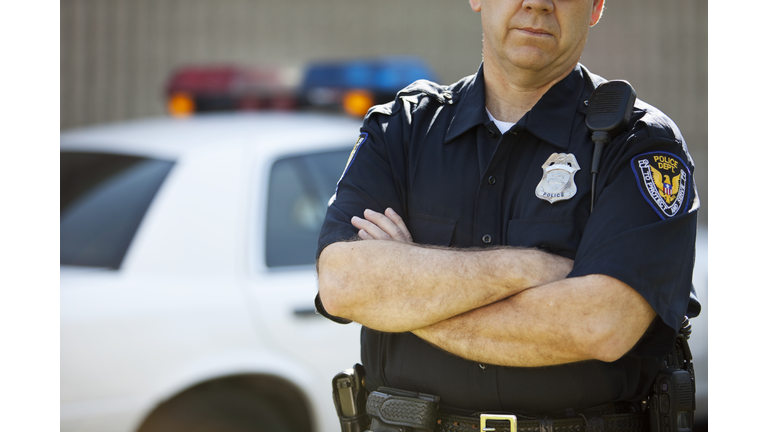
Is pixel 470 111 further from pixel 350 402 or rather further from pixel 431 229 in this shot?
pixel 350 402

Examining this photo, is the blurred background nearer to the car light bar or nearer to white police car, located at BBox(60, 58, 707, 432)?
the car light bar

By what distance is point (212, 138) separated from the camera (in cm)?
286

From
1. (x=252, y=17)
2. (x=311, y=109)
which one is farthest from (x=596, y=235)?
(x=252, y=17)

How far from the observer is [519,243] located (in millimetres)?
1656

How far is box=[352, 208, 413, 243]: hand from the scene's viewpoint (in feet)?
5.61

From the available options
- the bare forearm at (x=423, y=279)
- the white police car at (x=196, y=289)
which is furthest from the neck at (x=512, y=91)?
the white police car at (x=196, y=289)

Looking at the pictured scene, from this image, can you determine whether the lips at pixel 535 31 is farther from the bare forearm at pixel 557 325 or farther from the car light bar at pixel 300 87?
the car light bar at pixel 300 87

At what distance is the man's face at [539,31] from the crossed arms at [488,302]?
51 centimetres

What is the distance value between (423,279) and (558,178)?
41cm

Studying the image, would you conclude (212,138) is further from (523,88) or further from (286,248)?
(523,88)

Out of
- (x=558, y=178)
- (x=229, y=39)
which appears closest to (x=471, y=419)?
(x=558, y=178)

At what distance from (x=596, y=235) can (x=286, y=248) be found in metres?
1.45

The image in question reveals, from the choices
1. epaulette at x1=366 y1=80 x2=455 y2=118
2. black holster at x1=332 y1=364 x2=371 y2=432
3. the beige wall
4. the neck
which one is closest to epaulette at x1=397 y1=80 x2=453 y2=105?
epaulette at x1=366 y1=80 x2=455 y2=118

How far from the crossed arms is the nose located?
62cm
